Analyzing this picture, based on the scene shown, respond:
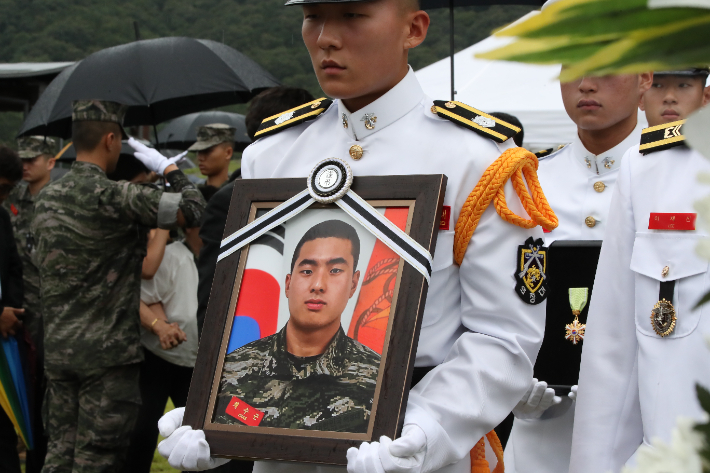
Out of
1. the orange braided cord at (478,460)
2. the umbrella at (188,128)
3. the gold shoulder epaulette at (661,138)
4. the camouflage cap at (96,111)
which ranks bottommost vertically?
the orange braided cord at (478,460)

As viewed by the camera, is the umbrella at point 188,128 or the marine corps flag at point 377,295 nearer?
the marine corps flag at point 377,295

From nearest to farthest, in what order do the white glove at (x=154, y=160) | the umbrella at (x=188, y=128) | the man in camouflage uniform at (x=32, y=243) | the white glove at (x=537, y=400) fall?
the white glove at (x=537, y=400) → the white glove at (x=154, y=160) → the man in camouflage uniform at (x=32, y=243) → the umbrella at (x=188, y=128)

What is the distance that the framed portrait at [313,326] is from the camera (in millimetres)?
1628

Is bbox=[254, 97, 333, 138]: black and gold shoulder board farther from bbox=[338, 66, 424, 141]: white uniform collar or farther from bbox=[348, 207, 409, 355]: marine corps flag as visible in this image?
bbox=[348, 207, 409, 355]: marine corps flag

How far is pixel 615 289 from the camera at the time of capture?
1785 millimetres

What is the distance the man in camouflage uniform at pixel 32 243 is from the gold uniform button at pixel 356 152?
291 cm

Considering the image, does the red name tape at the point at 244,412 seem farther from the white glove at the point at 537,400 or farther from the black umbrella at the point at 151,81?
the black umbrella at the point at 151,81

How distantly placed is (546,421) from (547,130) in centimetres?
468

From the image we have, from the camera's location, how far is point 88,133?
14.8 ft


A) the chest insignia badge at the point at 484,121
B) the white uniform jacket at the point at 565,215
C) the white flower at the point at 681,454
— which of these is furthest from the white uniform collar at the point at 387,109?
the white flower at the point at 681,454

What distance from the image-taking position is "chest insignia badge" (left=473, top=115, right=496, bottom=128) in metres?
1.95

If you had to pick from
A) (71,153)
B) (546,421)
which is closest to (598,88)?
(546,421)

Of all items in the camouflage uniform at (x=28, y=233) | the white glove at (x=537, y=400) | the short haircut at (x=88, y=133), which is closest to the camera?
the white glove at (x=537, y=400)

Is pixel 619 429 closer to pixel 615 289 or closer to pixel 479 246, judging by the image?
pixel 615 289
